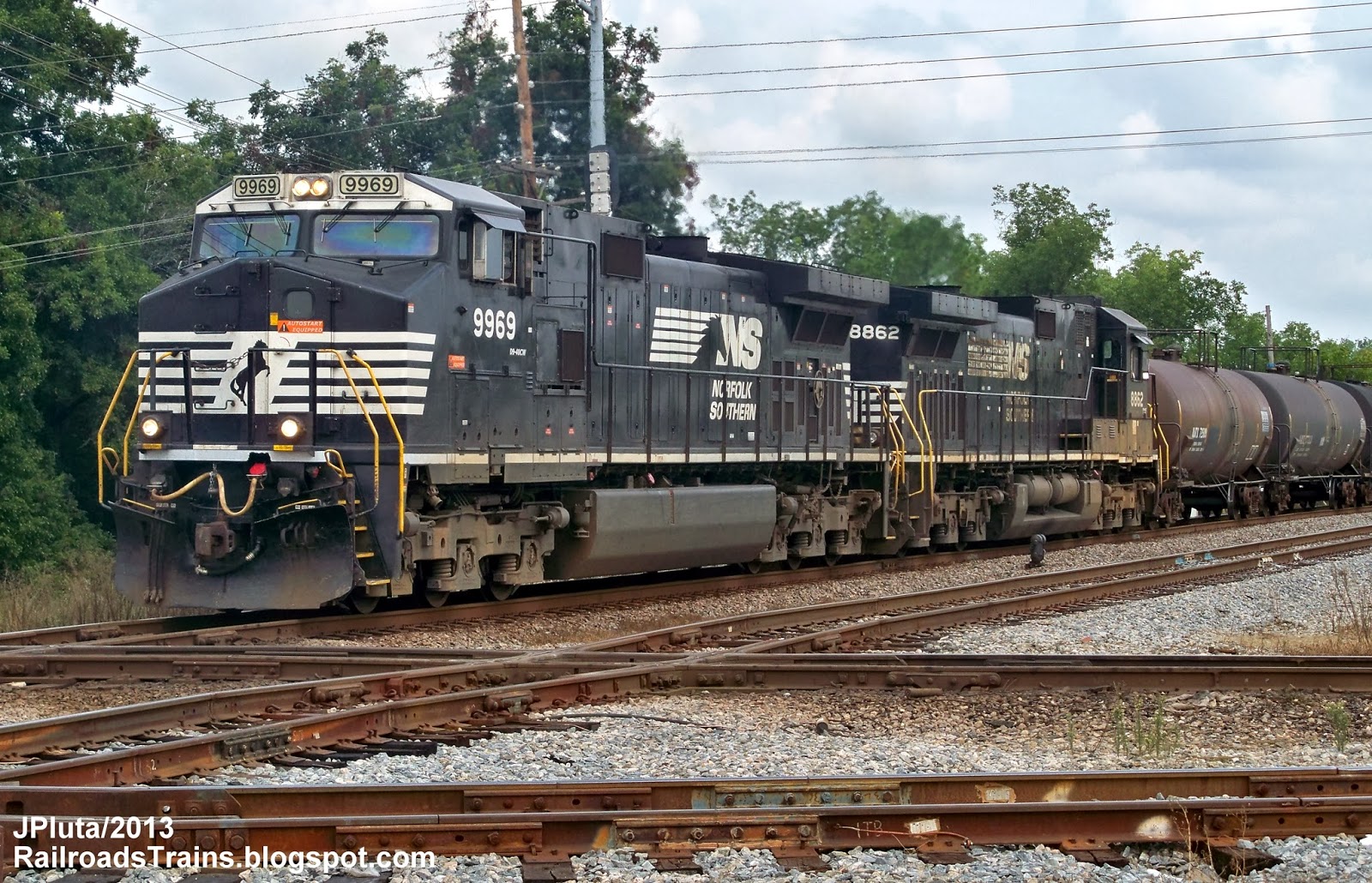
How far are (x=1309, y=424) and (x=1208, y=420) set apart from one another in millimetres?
6050

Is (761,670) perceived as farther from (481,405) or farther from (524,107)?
(524,107)

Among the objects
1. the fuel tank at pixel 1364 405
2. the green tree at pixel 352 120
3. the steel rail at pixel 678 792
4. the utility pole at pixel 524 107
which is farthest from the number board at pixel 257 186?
the fuel tank at pixel 1364 405

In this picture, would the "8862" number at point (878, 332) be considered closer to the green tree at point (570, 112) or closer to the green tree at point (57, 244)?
the green tree at point (57, 244)

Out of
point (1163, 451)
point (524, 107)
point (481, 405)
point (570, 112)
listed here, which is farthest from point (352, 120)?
point (481, 405)

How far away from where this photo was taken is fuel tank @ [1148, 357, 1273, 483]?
27344 mm

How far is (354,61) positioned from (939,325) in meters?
24.8

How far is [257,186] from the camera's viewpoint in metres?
12.6

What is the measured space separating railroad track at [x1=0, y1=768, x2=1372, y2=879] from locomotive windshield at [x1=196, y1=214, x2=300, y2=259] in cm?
760

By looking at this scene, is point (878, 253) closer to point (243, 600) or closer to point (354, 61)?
point (354, 61)

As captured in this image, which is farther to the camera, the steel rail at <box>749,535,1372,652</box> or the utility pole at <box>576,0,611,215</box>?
the utility pole at <box>576,0,611,215</box>

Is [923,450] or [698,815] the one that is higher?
[923,450]

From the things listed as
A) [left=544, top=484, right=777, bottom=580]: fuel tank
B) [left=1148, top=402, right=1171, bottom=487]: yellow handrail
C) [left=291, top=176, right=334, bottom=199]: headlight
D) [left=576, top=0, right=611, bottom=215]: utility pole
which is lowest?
[left=544, top=484, right=777, bottom=580]: fuel tank

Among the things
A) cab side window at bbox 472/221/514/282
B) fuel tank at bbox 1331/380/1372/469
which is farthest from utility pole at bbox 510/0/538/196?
fuel tank at bbox 1331/380/1372/469

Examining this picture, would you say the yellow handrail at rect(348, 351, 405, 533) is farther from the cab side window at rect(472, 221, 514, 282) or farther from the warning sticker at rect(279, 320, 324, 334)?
the cab side window at rect(472, 221, 514, 282)
